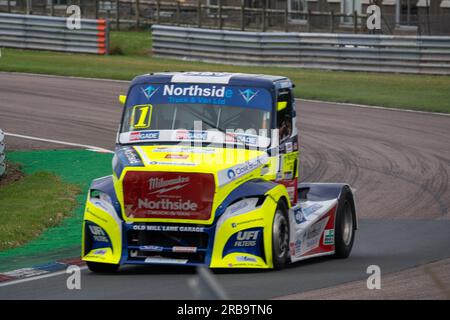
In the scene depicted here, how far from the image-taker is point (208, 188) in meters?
10.8

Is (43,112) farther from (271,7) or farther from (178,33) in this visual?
(271,7)

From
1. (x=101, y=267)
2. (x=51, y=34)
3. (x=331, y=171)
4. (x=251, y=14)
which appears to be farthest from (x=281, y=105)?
(x=251, y=14)

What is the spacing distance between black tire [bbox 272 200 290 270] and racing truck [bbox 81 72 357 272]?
0.4 inches

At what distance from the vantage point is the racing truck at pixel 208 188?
35.4 ft

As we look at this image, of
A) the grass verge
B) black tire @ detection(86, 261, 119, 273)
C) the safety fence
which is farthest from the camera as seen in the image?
the safety fence

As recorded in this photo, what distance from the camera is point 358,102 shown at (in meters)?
27.2

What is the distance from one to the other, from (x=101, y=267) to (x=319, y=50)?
75.8ft

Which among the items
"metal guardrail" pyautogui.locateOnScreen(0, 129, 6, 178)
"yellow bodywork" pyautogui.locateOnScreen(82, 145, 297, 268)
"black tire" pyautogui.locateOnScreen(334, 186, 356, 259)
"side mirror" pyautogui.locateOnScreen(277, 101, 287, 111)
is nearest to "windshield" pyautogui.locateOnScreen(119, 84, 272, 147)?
"side mirror" pyautogui.locateOnScreen(277, 101, 287, 111)

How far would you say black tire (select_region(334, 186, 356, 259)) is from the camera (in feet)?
40.5

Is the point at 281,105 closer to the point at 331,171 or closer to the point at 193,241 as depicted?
the point at 193,241

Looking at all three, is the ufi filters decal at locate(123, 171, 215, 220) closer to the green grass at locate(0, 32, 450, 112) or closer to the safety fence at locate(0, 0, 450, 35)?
the green grass at locate(0, 32, 450, 112)

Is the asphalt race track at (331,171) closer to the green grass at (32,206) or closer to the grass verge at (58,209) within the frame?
the grass verge at (58,209)
